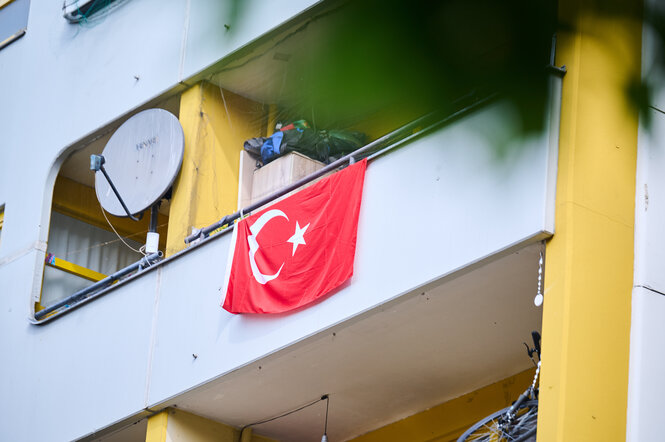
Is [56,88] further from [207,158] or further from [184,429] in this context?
[184,429]

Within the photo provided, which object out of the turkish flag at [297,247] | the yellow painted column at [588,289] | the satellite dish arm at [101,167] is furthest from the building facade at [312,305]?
the satellite dish arm at [101,167]

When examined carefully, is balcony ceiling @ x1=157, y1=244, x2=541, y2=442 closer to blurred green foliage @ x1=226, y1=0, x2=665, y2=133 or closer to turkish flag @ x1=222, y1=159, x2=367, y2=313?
turkish flag @ x1=222, y1=159, x2=367, y2=313

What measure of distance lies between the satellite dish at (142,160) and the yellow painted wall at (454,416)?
3.29 meters

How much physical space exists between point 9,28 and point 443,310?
8708 millimetres

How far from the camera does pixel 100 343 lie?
10461mm

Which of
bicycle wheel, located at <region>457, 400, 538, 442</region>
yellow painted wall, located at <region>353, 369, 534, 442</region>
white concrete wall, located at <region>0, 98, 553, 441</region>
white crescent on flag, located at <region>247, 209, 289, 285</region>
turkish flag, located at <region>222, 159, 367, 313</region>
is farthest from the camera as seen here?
yellow painted wall, located at <region>353, 369, 534, 442</region>

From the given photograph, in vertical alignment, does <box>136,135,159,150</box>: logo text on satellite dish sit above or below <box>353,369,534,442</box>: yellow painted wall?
above

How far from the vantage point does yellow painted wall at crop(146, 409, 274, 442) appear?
9.59 meters

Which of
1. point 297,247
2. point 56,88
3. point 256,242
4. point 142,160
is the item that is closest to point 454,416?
point 297,247

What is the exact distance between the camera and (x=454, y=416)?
9641 mm

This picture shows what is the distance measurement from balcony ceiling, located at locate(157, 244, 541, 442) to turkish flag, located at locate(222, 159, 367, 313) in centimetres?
40

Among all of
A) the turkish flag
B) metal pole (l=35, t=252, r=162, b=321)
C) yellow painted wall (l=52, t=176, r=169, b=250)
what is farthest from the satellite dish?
the turkish flag

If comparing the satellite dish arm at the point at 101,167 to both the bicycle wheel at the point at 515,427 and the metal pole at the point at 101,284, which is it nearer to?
the metal pole at the point at 101,284

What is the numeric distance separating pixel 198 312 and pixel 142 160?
7.97 ft
